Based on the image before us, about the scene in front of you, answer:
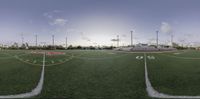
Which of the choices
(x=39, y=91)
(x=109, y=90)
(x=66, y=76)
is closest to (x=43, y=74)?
(x=66, y=76)

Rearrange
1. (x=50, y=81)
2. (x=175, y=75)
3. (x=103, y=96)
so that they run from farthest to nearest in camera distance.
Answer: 1. (x=175, y=75)
2. (x=50, y=81)
3. (x=103, y=96)

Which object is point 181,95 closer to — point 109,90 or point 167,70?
point 109,90

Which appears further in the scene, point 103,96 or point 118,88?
point 118,88

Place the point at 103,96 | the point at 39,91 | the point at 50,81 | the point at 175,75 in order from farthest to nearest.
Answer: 1. the point at 175,75
2. the point at 50,81
3. the point at 39,91
4. the point at 103,96

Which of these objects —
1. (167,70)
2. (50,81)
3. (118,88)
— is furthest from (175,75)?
(50,81)

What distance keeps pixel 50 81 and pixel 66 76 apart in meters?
1.09

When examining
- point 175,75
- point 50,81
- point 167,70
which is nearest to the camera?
point 50,81

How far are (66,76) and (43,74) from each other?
136cm

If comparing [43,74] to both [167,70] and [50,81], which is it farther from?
[167,70]

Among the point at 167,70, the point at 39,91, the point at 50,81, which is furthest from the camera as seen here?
the point at 167,70

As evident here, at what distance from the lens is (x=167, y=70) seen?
12.5 m

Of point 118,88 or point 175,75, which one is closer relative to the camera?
point 118,88

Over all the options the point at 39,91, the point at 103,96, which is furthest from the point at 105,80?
the point at 39,91

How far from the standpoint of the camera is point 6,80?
35.2 ft
